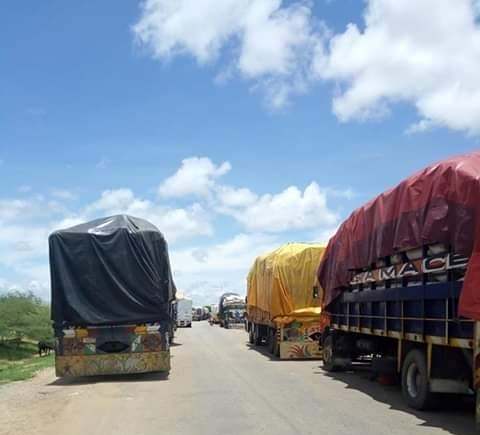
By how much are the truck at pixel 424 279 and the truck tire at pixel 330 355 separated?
1.92 metres

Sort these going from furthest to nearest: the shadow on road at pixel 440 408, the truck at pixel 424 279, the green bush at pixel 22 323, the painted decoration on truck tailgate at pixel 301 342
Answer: the green bush at pixel 22 323 → the painted decoration on truck tailgate at pixel 301 342 → the shadow on road at pixel 440 408 → the truck at pixel 424 279

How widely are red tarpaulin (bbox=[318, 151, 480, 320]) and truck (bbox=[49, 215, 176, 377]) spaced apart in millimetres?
4712

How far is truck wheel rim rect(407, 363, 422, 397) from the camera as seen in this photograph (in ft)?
35.1

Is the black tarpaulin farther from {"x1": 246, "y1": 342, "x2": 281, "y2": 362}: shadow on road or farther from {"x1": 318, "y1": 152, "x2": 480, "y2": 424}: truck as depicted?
{"x1": 246, "y1": 342, "x2": 281, "y2": 362}: shadow on road

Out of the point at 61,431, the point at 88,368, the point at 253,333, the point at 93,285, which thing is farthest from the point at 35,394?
the point at 253,333

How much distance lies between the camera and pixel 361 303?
14.1m

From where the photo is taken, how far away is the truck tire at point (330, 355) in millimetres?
16531

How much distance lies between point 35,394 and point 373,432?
7783mm

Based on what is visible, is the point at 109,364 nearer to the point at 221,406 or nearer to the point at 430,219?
the point at 221,406

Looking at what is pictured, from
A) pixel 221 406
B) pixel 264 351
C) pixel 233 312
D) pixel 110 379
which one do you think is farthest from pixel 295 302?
pixel 233 312

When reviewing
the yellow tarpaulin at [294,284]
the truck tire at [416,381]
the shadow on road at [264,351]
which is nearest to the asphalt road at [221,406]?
the truck tire at [416,381]

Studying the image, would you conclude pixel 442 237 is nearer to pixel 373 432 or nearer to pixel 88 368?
pixel 373 432

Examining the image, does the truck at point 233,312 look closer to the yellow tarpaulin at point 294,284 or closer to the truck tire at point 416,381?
the yellow tarpaulin at point 294,284

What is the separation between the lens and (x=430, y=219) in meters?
9.92
